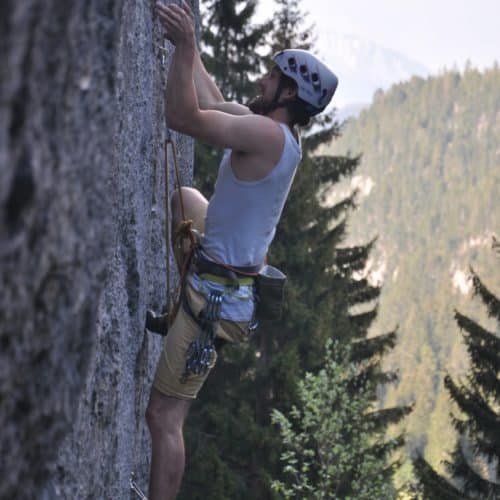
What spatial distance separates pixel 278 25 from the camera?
26375 mm

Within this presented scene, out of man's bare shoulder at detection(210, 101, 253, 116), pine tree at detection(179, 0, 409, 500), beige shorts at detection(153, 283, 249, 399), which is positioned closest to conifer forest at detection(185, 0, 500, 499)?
pine tree at detection(179, 0, 409, 500)

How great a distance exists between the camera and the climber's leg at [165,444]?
5.67 metres

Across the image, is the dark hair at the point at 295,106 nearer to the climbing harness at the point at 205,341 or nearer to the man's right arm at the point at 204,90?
the man's right arm at the point at 204,90

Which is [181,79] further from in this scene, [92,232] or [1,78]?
[1,78]

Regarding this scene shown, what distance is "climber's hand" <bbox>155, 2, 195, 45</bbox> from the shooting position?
489 centimetres

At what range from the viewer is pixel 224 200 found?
5.29 m

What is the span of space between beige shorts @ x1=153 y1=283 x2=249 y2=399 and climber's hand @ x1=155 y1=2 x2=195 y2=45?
1.67 meters

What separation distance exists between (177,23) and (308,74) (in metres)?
0.85

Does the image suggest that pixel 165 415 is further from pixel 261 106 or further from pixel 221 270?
pixel 261 106

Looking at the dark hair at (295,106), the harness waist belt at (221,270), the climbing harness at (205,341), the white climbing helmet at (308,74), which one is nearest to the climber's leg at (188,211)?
the harness waist belt at (221,270)

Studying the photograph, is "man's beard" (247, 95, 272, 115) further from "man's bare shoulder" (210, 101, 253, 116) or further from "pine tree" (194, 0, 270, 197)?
"pine tree" (194, 0, 270, 197)

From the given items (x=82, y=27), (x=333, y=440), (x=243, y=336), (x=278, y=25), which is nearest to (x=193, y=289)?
(x=243, y=336)

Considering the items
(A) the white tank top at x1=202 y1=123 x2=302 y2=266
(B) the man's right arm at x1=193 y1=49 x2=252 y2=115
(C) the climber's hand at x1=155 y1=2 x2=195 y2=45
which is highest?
(B) the man's right arm at x1=193 y1=49 x2=252 y2=115

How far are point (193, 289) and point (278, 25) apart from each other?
22029 millimetres
